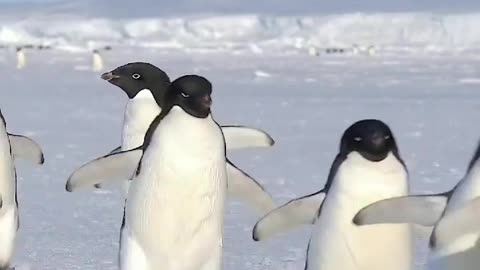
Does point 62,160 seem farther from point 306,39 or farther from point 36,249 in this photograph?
point 306,39

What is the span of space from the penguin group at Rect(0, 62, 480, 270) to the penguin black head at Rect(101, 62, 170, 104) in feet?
1.43

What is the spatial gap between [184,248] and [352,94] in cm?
758

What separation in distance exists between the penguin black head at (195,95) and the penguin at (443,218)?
44 centimetres

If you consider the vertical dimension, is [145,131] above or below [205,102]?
below

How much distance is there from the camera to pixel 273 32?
38.4 meters

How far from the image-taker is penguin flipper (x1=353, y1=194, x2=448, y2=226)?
6.41 ft

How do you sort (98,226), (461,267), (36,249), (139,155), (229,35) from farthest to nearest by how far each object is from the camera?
(229,35) → (98,226) → (36,249) → (139,155) → (461,267)

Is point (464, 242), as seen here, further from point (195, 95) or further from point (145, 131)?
point (145, 131)

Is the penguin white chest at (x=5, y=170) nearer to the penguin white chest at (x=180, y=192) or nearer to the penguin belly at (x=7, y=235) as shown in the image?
the penguin belly at (x=7, y=235)

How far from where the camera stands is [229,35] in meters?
41.0

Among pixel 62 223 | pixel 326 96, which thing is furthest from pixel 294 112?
pixel 62 223

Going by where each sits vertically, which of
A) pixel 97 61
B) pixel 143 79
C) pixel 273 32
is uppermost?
pixel 143 79

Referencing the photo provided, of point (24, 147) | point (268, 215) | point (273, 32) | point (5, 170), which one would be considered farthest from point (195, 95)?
point (273, 32)

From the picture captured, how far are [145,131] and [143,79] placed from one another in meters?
0.18
